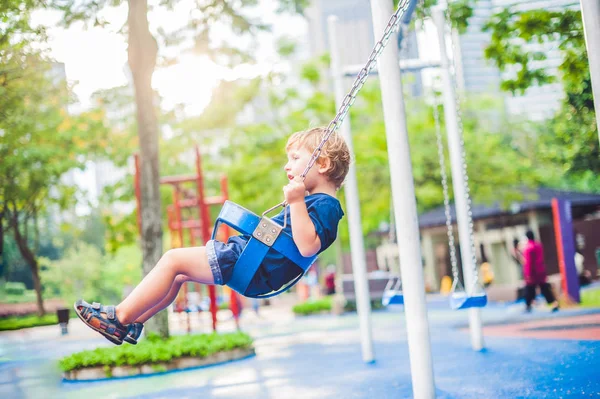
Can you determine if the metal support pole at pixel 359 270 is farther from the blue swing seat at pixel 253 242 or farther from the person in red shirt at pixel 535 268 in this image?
the person in red shirt at pixel 535 268

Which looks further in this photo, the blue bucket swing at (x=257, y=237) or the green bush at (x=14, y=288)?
the green bush at (x=14, y=288)

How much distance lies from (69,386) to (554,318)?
7997 millimetres

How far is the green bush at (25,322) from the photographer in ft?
26.3

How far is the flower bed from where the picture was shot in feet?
26.4

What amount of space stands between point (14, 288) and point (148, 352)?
91.3 inches

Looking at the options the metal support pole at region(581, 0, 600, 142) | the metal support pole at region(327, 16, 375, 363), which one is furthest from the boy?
the metal support pole at region(327, 16, 375, 363)

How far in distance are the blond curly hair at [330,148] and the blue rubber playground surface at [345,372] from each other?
6.77ft

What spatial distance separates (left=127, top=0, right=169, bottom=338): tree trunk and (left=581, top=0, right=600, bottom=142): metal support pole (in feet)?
21.2

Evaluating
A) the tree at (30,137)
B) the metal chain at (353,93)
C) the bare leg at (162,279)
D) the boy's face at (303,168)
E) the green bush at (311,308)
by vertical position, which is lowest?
the green bush at (311,308)

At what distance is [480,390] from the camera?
4484 millimetres

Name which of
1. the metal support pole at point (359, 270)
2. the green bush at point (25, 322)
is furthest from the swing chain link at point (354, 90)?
the green bush at point (25, 322)

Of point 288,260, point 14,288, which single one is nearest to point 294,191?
point 288,260

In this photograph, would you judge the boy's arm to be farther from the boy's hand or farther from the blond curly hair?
the blond curly hair

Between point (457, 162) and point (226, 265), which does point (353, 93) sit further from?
point (457, 162)
